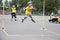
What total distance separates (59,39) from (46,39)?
619 millimetres

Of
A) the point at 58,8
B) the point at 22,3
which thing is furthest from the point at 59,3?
the point at 22,3

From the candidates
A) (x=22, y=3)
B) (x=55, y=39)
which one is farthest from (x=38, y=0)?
(x=55, y=39)

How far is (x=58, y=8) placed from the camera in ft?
255

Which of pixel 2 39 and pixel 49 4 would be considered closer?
pixel 2 39

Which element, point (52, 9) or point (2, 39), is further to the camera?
point (52, 9)

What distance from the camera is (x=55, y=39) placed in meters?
13.3

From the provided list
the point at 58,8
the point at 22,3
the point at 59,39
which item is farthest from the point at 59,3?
the point at 59,39

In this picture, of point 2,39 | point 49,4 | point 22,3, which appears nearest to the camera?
point 2,39

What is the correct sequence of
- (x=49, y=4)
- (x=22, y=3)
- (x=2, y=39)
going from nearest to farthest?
(x=2, y=39) < (x=49, y=4) < (x=22, y=3)

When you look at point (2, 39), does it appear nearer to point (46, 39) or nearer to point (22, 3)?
point (46, 39)

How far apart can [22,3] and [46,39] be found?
7013cm

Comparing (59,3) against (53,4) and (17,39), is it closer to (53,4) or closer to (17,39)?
(53,4)

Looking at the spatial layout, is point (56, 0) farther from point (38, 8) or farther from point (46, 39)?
point (46, 39)

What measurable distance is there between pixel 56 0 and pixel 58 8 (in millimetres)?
4861
